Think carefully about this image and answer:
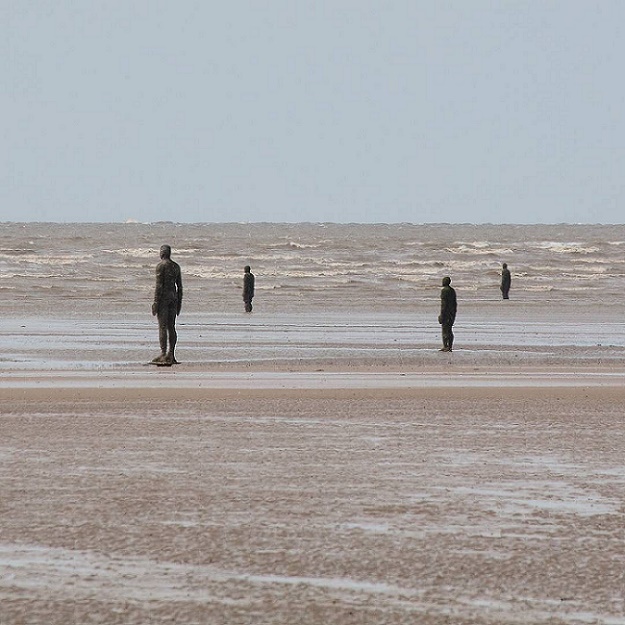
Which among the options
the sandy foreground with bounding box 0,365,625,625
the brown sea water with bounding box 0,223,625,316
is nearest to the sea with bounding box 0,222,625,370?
the brown sea water with bounding box 0,223,625,316

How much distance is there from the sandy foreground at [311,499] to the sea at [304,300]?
254 inches

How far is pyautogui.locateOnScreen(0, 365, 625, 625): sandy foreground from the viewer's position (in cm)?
607

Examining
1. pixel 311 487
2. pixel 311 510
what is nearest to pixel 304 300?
pixel 311 487

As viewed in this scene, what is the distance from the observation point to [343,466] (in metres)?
9.91

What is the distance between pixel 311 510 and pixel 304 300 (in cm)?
4004

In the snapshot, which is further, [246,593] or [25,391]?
[25,391]

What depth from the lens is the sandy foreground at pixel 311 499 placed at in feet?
20.0

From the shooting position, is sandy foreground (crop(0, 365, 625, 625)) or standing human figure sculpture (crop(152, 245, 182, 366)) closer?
sandy foreground (crop(0, 365, 625, 625))

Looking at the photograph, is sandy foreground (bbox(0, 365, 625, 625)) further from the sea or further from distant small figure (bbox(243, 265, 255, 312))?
distant small figure (bbox(243, 265, 255, 312))

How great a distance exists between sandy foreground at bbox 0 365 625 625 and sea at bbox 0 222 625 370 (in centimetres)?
820

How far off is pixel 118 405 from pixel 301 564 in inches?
295

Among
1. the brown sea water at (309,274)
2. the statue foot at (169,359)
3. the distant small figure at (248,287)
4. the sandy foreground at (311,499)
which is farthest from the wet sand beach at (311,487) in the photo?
the brown sea water at (309,274)

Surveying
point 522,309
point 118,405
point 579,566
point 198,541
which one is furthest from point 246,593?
point 522,309

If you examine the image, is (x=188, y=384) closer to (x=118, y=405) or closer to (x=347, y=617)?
(x=118, y=405)
